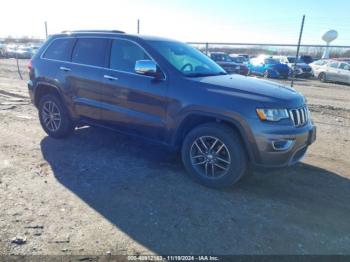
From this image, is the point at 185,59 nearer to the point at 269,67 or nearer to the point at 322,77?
the point at 269,67

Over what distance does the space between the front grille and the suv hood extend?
8 cm

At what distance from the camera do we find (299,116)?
4.01m

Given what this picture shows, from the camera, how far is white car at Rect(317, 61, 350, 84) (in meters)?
20.7

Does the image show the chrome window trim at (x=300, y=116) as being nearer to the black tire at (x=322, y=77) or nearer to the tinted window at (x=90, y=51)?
the tinted window at (x=90, y=51)

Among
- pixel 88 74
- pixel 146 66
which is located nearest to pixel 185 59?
pixel 146 66

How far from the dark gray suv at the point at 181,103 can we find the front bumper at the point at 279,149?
11mm

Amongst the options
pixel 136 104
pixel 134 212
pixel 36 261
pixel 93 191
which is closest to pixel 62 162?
pixel 93 191

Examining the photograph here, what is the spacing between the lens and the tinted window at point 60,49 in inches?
219

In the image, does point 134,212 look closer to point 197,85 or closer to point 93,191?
point 93,191

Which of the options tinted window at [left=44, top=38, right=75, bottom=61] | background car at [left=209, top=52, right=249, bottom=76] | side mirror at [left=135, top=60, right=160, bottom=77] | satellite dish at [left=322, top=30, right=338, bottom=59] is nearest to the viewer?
side mirror at [left=135, top=60, right=160, bottom=77]

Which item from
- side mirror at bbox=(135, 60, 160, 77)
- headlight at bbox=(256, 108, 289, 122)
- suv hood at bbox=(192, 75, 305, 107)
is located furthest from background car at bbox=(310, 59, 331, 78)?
side mirror at bbox=(135, 60, 160, 77)

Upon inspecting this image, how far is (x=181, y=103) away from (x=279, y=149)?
4.38ft

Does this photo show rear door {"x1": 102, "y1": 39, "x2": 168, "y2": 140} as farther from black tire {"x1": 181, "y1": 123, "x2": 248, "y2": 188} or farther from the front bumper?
the front bumper

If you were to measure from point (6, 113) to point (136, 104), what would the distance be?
16.0 feet
